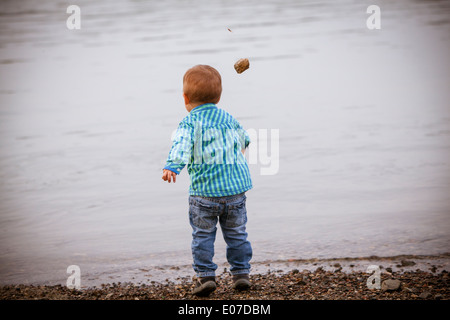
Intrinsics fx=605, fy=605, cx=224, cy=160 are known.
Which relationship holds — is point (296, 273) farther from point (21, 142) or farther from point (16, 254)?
point (21, 142)

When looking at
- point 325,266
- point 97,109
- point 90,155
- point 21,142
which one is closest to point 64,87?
point 97,109


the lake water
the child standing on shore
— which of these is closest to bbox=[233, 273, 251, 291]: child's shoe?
the child standing on shore

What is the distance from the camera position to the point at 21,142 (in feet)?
26.2

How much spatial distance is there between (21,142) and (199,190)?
203 inches

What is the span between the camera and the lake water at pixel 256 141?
15.5ft

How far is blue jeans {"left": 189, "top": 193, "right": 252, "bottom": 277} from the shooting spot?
355 cm

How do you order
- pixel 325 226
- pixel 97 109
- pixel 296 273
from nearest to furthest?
pixel 296 273, pixel 325 226, pixel 97 109

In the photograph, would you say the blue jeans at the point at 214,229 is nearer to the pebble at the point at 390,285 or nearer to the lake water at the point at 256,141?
the lake water at the point at 256,141

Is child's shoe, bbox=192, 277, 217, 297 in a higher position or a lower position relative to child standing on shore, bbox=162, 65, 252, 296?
lower

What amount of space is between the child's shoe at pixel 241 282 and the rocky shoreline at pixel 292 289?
1.2 inches

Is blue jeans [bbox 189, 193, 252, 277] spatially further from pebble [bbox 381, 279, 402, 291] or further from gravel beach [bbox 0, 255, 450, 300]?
pebble [bbox 381, 279, 402, 291]

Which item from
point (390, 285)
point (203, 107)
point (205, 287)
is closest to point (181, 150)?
point (203, 107)

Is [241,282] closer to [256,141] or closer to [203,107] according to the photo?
[203,107]
